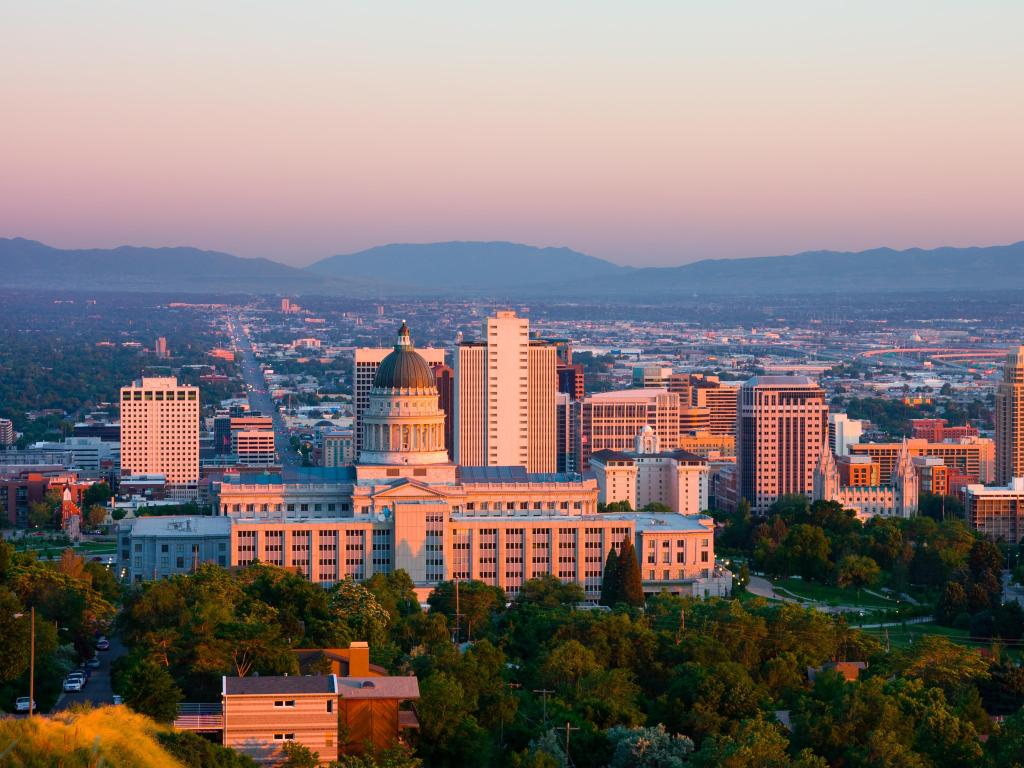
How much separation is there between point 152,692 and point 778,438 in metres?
91.8

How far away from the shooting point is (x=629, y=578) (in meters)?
87.8

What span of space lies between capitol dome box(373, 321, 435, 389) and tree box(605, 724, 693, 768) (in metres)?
48.8

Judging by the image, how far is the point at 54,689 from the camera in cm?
6109

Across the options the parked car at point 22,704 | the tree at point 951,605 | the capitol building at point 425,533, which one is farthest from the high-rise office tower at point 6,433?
the parked car at point 22,704

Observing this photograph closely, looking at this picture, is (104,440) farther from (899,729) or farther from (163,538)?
(899,729)

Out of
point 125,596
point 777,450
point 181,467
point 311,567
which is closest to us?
point 125,596

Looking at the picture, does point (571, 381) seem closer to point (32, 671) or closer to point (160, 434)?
point (160, 434)

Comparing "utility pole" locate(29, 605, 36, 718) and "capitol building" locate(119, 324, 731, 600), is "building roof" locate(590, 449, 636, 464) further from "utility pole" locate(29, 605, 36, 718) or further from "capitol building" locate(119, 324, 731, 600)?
"utility pole" locate(29, 605, 36, 718)

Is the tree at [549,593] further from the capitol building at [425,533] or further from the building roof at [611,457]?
the building roof at [611,457]

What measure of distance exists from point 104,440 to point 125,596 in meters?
108

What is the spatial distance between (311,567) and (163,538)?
6.37 m

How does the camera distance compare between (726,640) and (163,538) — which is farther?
(163,538)

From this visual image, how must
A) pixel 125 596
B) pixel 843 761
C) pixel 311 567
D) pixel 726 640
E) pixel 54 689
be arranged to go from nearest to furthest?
pixel 843 761, pixel 54 689, pixel 726 640, pixel 125 596, pixel 311 567

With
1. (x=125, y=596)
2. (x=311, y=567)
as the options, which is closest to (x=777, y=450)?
(x=311, y=567)
